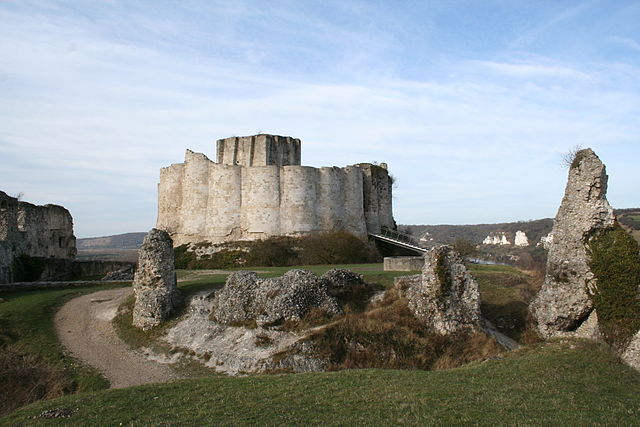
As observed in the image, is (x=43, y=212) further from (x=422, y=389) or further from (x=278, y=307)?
(x=422, y=389)

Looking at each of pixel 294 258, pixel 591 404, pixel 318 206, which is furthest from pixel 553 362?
pixel 318 206

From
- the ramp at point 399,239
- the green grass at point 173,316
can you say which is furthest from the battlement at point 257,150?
the green grass at point 173,316

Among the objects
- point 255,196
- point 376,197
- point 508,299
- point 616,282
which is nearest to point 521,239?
point 376,197

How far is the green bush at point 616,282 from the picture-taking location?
15555 millimetres

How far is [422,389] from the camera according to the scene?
A: 11398 mm

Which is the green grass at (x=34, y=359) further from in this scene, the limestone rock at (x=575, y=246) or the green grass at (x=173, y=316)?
the limestone rock at (x=575, y=246)

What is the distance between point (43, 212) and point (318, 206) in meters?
20.2

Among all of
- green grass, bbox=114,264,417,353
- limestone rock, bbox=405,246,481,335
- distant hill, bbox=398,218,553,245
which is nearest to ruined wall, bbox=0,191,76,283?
green grass, bbox=114,264,417,353

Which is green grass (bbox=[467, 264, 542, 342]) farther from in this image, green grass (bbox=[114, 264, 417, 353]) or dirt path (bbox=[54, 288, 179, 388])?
dirt path (bbox=[54, 288, 179, 388])

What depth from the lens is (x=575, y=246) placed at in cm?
1766

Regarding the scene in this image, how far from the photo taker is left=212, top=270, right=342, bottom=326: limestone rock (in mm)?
20141

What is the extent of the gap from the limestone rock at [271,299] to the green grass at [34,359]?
211 inches

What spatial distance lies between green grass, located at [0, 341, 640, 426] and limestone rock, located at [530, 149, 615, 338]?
157 inches

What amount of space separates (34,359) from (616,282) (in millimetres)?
17956
